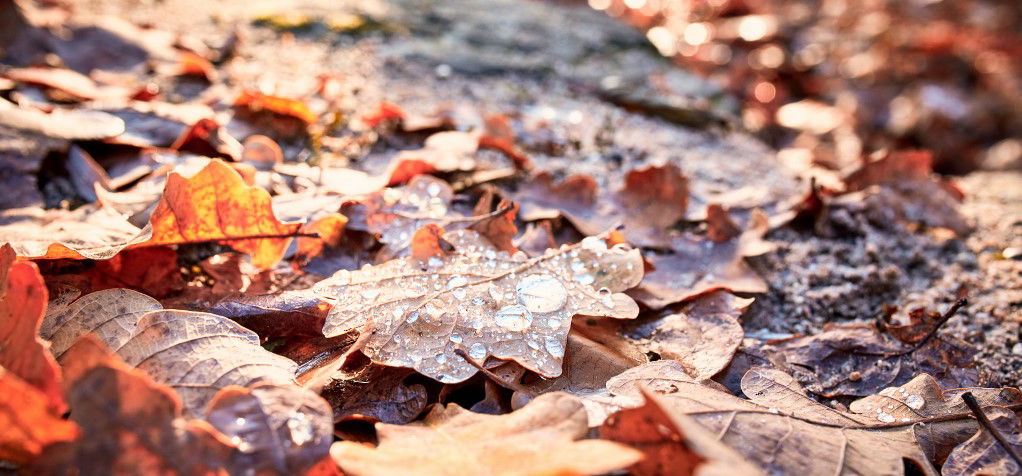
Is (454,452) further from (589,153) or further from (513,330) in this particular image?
(589,153)

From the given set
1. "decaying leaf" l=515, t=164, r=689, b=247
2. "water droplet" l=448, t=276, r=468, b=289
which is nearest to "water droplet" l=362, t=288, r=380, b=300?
"water droplet" l=448, t=276, r=468, b=289

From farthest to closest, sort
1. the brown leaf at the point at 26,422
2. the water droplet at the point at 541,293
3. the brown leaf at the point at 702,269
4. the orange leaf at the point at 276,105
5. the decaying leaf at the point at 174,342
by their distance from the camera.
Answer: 1. the orange leaf at the point at 276,105
2. the brown leaf at the point at 702,269
3. the water droplet at the point at 541,293
4. the decaying leaf at the point at 174,342
5. the brown leaf at the point at 26,422

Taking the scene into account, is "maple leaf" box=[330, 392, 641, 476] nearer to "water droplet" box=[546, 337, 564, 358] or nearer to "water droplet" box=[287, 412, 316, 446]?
"water droplet" box=[287, 412, 316, 446]

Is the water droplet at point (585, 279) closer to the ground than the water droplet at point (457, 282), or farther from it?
closer to the ground

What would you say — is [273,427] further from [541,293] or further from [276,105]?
[276,105]

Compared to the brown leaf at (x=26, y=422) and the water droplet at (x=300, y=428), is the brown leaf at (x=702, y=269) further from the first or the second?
the brown leaf at (x=26, y=422)

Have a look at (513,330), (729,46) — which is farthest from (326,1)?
(729,46)

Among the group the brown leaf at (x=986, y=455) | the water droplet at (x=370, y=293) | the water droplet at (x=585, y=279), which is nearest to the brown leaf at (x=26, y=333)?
the water droplet at (x=370, y=293)

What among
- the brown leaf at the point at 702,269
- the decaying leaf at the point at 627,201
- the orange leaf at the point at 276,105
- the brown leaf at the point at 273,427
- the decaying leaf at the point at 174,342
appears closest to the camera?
the brown leaf at the point at 273,427
